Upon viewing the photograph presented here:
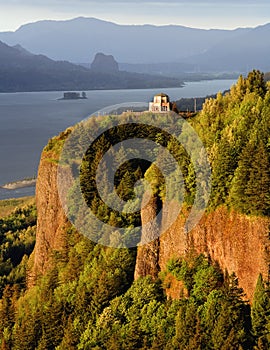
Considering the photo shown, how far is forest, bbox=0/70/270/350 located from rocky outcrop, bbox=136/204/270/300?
300 mm

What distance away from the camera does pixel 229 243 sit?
66.7 feet

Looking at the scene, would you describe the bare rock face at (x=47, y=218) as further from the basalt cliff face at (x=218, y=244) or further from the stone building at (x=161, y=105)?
the basalt cliff face at (x=218, y=244)

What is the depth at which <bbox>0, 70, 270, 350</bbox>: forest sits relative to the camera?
→ 1878 centimetres

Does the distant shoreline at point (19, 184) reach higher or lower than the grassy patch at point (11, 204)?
lower

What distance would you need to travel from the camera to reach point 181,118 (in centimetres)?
2834

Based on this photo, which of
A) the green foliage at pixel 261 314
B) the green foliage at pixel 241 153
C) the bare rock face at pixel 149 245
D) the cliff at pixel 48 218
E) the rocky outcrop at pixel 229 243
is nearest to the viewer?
the green foliage at pixel 261 314

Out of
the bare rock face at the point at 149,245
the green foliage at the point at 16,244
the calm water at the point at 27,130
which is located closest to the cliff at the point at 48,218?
the green foliage at the point at 16,244

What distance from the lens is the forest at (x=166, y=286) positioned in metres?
18.8

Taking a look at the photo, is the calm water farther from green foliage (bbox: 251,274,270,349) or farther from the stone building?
green foliage (bbox: 251,274,270,349)

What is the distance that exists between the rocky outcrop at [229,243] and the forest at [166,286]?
0.30 m

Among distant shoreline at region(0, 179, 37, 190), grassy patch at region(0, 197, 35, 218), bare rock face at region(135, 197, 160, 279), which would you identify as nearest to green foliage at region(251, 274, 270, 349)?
bare rock face at region(135, 197, 160, 279)

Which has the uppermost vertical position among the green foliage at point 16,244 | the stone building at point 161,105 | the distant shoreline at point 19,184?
the stone building at point 161,105

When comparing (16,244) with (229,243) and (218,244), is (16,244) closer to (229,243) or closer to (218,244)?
(218,244)

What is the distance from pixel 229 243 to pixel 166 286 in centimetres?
329
